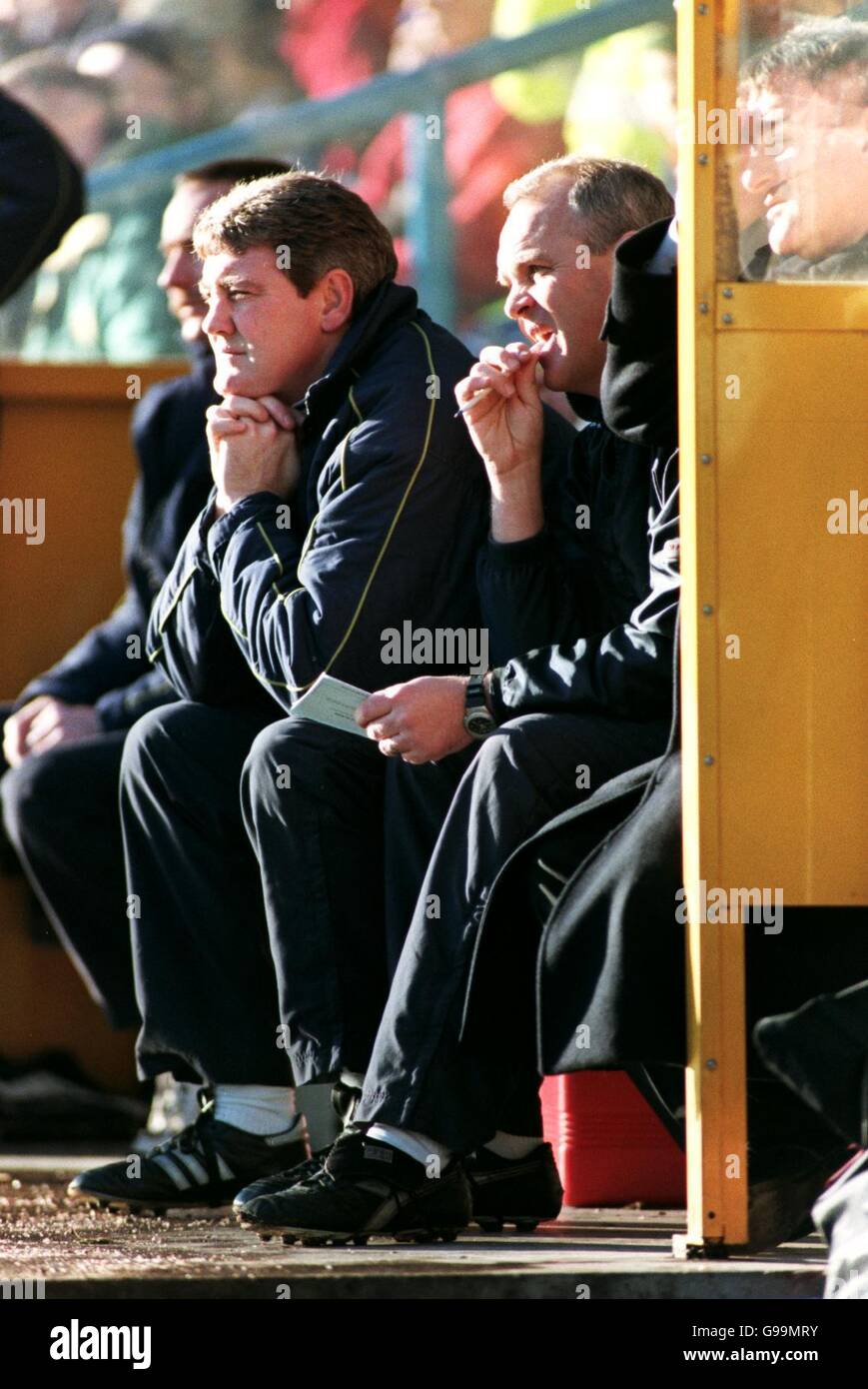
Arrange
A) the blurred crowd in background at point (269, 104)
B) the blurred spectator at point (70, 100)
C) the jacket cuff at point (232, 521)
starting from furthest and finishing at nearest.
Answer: the blurred spectator at point (70, 100)
the blurred crowd in background at point (269, 104)
the jacket cuff at point (232, 521)

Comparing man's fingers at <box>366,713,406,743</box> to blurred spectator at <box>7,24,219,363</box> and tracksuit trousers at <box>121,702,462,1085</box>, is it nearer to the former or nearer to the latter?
tracksuit trousers at <box>121,702,462,1085</box>

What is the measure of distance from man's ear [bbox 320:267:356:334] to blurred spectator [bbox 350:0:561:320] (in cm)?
276

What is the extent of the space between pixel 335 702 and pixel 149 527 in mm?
1620

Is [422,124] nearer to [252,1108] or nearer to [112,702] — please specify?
[112,702]

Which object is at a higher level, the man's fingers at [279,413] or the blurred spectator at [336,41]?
the blurred spectator at [336,41]

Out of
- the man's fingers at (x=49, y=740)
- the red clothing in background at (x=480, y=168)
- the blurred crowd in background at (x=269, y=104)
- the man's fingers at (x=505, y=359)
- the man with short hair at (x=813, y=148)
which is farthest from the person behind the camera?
the red clothing in background at (x=480, y=168)

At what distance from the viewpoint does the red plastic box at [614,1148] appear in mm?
3752

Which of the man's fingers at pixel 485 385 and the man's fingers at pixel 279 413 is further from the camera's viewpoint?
the man's fingers at pixel 279 413

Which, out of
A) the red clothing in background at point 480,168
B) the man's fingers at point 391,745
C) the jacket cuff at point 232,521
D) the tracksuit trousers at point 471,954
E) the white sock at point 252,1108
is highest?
the red clothing in background at point 480,168

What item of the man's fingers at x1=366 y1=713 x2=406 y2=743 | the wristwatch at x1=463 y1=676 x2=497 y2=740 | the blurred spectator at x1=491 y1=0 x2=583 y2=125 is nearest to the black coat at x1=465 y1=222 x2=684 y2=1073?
the wristwatch at x1=463 y1=676 x2=497 y2=740

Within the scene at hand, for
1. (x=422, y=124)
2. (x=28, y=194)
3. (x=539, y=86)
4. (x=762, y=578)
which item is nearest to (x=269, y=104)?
(x=422, y=124)

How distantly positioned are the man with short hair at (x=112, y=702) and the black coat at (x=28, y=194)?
0.24m

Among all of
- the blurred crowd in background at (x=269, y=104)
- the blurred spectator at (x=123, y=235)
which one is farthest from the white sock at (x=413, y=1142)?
the blurred spectator at (x=123, y=235)

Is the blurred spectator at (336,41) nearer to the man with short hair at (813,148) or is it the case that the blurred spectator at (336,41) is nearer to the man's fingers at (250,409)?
the man's fingers at (250,409)
